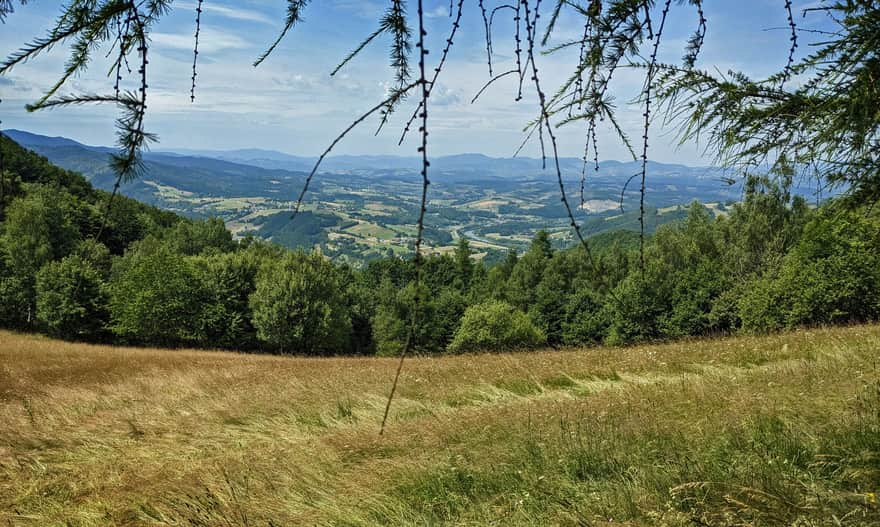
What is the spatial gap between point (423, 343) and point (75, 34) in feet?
127

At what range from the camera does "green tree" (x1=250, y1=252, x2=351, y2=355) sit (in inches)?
1216

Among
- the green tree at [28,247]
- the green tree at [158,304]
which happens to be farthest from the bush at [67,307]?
the green tree at [28,247]

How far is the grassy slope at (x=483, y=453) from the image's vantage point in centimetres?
291

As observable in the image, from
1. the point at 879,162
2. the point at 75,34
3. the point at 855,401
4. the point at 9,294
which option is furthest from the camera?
the point at 9,294

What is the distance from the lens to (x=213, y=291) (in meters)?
32.6

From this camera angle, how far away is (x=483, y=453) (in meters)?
4.20

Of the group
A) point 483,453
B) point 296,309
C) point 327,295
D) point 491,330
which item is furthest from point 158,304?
point 483,453

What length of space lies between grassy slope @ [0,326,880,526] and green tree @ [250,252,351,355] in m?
23.6

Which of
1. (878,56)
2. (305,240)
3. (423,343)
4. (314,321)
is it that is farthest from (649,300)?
(305,240)

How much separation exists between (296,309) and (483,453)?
28.9m

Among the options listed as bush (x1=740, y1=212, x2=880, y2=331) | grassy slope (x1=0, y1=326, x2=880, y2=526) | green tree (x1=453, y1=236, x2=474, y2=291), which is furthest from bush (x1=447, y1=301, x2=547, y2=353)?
grassy slope (x1=0, y1=326, x2=880, y2=526)

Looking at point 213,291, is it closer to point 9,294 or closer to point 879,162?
point 9,294

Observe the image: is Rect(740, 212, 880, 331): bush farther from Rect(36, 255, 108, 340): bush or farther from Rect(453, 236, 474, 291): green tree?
Rect(36, 255, 108, 340): bush

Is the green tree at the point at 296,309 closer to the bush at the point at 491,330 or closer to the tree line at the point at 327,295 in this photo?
the tree line at the point at 327,295
